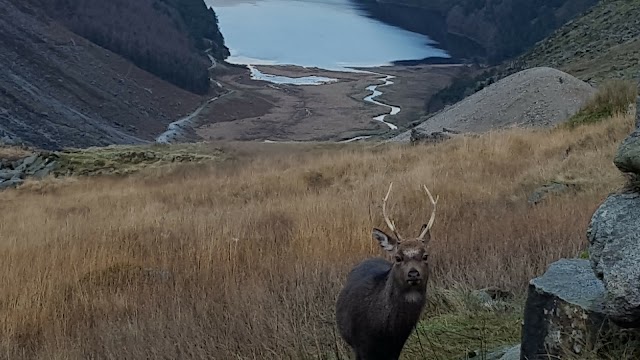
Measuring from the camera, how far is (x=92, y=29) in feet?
370

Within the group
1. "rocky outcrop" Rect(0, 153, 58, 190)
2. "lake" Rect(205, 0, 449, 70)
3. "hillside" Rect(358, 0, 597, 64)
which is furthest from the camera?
"lake" Rect(205, 0, 449, 70)

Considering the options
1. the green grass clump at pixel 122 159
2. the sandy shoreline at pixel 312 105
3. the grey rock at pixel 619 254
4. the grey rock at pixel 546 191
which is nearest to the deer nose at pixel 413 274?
the grey rock at pixel 619 254

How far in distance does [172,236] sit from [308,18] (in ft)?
607

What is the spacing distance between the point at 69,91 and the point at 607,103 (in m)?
76.5

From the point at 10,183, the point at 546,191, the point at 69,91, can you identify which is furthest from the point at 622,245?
the point at 69,91

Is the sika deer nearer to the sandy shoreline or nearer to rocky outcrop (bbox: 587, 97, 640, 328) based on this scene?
rocky outcrop (bbox: 587, 97, 640, 328)

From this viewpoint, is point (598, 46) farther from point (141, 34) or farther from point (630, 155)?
point (141, 34)

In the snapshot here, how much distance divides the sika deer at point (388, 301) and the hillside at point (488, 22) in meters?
118

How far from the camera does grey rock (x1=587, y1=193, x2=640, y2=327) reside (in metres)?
3.40

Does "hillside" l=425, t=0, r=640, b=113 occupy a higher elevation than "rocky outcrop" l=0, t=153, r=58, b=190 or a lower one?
higher

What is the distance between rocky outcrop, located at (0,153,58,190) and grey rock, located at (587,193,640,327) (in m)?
26.4

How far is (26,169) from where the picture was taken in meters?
31.6

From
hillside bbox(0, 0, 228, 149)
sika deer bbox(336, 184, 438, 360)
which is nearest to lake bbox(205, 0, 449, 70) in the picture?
hillside bbox(0, 0, 228, 149)

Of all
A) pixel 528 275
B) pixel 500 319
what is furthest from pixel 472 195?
pixel 500 319
